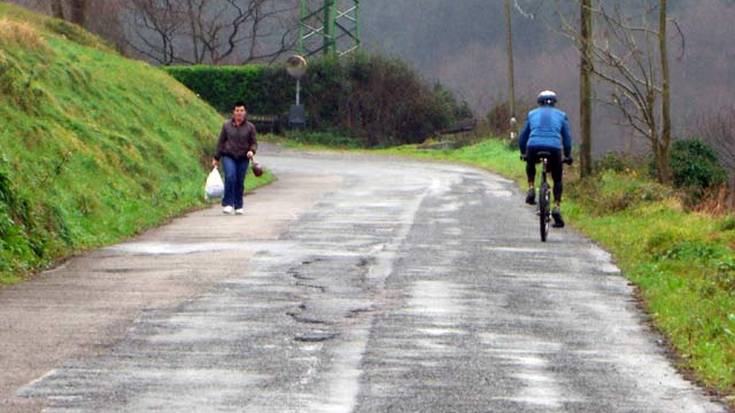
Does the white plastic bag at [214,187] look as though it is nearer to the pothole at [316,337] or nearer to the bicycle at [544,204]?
the bicycle at [544,204]

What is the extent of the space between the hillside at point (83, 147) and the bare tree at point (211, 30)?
34941mm

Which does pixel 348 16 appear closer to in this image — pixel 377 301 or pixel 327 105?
pixel 327 105

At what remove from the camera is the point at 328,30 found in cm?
6812

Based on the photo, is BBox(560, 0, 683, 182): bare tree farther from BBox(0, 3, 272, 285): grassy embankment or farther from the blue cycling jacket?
BBox(0, 3, 272, 285): grassy embankment

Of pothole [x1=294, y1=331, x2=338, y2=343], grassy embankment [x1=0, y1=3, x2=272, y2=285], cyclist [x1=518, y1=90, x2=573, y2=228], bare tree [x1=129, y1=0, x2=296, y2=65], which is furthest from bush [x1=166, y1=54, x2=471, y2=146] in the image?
pothole [x1=294, y1=331, x2=338, y2=343]

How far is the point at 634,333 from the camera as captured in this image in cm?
1288

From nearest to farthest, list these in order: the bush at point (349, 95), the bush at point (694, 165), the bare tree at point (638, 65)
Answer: the bare tree at point (638, 65) < the bush at point (694, 165) < the bush at point (349, 95)

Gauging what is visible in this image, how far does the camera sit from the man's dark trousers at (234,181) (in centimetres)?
2503

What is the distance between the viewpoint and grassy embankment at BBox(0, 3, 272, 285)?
18.7 meters

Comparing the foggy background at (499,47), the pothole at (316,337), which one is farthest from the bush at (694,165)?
the pothole at (316,337)

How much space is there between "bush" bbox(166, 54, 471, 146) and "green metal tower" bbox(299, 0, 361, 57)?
1.70 meters

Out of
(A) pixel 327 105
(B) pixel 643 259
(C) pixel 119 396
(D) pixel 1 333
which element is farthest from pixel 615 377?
(A) pixel 327 105

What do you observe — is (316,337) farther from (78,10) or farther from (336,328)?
(78,10)

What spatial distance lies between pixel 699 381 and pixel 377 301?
4.01m
